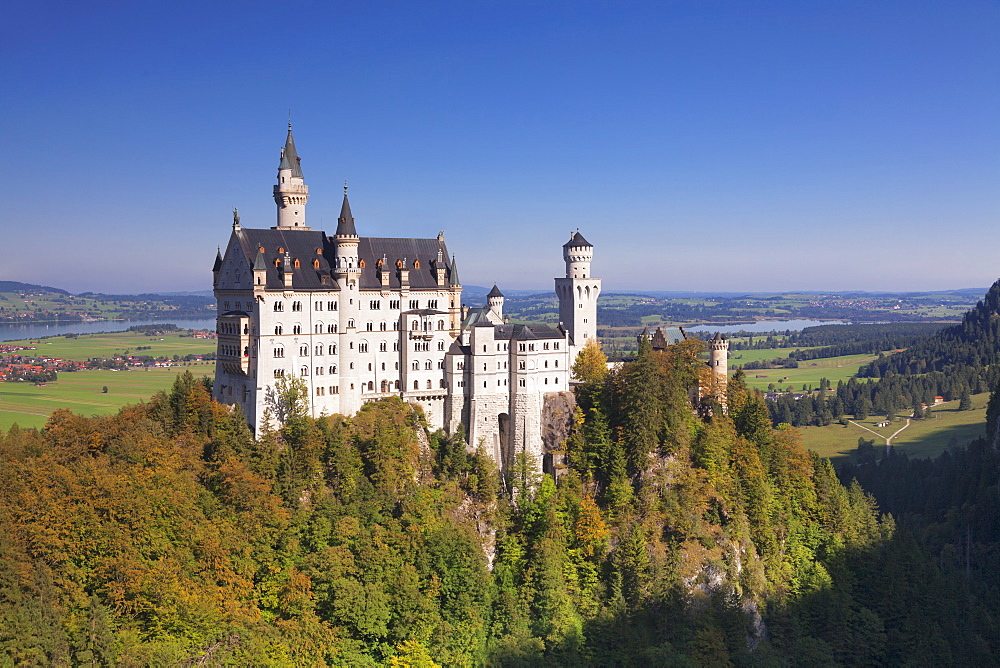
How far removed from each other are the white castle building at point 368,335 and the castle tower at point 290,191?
0.39 feet

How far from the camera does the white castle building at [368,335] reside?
6869 cm

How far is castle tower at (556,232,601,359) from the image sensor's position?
82.8 m

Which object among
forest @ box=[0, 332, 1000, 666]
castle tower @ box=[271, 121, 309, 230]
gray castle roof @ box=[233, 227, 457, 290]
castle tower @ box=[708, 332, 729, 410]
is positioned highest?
castle tower @ box=[271, 121, 309, 230]

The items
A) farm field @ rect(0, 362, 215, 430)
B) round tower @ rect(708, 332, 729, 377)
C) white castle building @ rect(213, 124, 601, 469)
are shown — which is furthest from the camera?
farm field @ rect(0, 362, 215, 430)

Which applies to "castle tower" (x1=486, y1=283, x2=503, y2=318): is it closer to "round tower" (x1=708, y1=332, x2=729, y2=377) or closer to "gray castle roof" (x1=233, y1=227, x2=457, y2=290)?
"gray castle roof" (x1=233, y1=227, x2=457, y2=290)

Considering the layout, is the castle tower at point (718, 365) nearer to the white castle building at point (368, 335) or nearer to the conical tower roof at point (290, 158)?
the white castle building at point (368, 335)

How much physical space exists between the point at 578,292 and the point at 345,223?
23.8 meters

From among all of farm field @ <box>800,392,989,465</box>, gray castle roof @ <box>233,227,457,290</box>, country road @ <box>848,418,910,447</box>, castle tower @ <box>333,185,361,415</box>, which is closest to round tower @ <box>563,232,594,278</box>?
gray castle roof @ <box>233,227,457,290</box>

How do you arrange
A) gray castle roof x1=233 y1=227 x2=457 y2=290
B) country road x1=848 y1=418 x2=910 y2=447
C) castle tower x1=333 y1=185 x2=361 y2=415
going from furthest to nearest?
country road x1=848 y1=418 x2=910 y2=447 → castle tower x1=333 y1=185 x2=361 y2=415 → gray castle roof x1=233 y1=227 x2=457 y2=290

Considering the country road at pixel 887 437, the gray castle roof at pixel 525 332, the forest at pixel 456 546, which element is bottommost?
the country road at pixel 887 437

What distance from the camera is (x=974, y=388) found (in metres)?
189

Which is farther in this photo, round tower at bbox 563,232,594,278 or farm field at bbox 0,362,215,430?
farm field at bbox 0,362,215,430

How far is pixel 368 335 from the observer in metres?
73.2

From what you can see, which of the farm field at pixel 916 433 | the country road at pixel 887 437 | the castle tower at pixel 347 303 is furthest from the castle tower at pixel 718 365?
the country road at pixel 887 437
